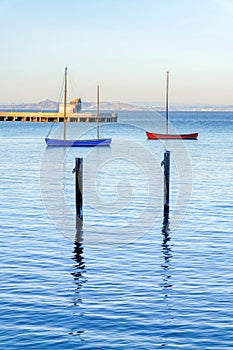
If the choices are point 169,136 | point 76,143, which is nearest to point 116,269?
point 76,143

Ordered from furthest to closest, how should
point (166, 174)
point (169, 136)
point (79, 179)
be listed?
point (169, 136)
point (166, 174)
point (79, 179)

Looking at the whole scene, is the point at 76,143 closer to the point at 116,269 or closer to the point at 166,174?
the point at 166,174

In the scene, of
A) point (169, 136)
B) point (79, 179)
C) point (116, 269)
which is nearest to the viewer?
point (116, 269)

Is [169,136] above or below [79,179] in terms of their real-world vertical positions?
below

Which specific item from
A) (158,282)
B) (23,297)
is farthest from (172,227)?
(23,297)

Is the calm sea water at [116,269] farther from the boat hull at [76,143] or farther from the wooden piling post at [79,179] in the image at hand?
the boat hull at [76,143]

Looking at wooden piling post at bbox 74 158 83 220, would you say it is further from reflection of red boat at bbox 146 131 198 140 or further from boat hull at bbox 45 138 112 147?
reflection of red boat at bbox 146 131 198 140

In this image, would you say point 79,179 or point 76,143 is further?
point 76,143

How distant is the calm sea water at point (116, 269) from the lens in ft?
60.1

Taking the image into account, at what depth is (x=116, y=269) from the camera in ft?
81.9

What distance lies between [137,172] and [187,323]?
4563cm

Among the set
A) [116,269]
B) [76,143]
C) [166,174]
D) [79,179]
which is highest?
[79,179]

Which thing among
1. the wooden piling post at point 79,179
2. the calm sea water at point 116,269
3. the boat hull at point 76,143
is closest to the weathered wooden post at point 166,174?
the calm sea water at point 116,269

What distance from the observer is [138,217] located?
37031 mm
